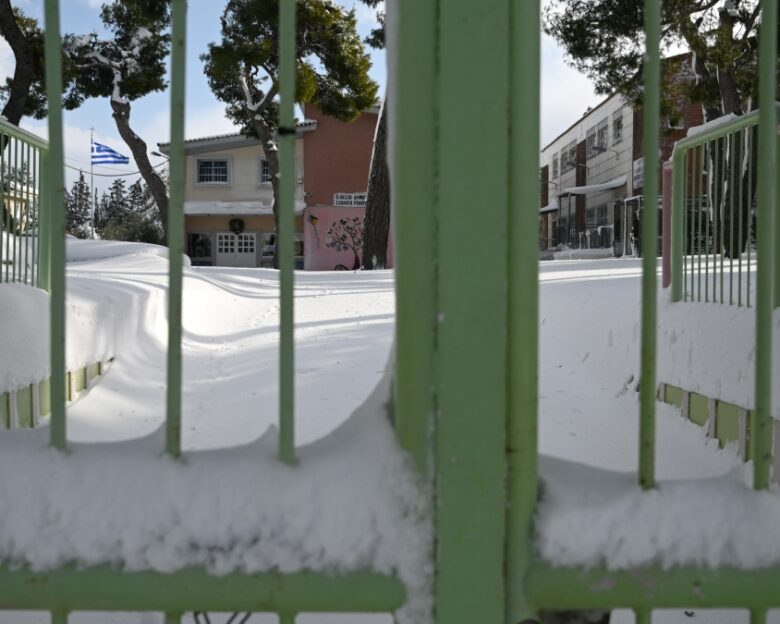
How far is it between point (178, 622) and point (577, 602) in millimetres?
492

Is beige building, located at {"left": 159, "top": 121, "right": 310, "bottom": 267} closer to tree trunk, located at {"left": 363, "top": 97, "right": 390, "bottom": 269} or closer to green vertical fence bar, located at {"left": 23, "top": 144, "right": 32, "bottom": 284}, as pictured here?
tree trunk, located at {"left": 363, "top": 97, "right": 390, "bottom": 269}

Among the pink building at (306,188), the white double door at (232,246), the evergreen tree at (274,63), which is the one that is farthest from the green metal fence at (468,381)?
the white double door at (232,246)

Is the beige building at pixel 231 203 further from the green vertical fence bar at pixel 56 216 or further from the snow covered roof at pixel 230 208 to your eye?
the green vertical fence bar at pixel 56 216

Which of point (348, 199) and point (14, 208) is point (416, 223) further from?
point (348, 199)

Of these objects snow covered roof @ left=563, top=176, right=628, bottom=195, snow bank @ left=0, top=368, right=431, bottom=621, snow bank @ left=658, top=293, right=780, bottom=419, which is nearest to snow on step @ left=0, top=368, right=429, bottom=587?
snow bank @ left=0, top=368, right=431, bottom=621

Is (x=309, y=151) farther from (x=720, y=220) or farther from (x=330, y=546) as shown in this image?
(x=330, y=546)

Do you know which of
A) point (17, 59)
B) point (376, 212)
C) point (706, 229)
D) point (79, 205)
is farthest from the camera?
point (79, 205)

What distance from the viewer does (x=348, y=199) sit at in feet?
72.2

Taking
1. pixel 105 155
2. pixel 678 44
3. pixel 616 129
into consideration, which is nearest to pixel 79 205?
pixel 105 155

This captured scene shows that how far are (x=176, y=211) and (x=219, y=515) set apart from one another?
1.29ft

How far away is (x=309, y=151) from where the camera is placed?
21844mm

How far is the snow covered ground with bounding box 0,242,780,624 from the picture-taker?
74.4 inches

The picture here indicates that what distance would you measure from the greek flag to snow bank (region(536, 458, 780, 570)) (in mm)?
28906

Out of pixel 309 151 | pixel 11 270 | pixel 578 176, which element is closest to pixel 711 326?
pixel 11 270
